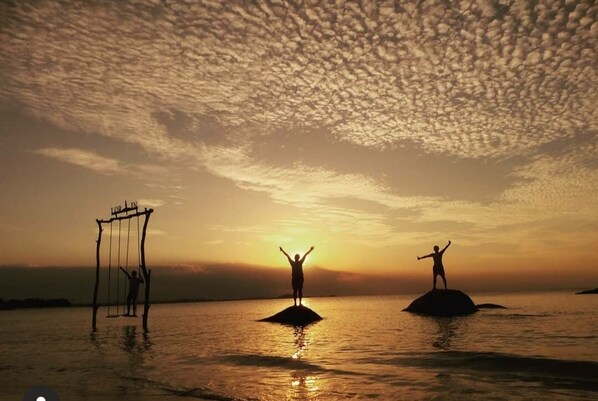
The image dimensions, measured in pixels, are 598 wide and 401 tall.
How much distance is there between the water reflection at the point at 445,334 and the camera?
1570 cm

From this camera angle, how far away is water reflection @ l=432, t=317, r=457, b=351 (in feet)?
51.5

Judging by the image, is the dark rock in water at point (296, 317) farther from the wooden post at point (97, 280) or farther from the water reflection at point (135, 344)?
the wooden post at point (97, 280)

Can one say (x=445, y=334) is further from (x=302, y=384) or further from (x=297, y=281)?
(x=302, y=384)

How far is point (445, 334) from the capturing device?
62.2 ft

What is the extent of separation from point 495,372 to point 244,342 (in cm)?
1101

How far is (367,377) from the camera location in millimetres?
10945

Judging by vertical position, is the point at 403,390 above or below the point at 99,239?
below

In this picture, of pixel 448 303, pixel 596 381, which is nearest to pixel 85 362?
pixel 596 381

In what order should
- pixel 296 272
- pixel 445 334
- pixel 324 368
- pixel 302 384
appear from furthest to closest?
pixel 296 272, pixel 445 334, pixel 324 368, pixel 302 384

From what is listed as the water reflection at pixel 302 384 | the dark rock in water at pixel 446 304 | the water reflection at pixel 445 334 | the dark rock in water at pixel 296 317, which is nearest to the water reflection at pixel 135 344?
the water reflection at pixel 302 384

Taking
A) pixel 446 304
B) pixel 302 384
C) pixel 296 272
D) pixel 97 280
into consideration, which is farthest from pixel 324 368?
pixel 97 280

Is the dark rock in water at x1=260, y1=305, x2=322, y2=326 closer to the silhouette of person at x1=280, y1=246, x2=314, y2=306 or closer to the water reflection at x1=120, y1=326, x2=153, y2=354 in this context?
the silhouette of person at x1=280, y1=246, x2=314, y2=306

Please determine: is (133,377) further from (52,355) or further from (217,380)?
(52,355)

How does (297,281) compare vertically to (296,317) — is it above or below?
above
